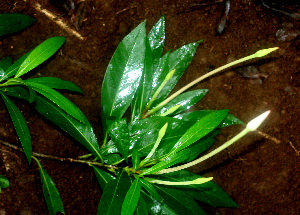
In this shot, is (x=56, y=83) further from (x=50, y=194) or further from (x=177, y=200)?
(x=177, y=200)

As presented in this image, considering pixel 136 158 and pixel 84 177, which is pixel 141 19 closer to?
pixel 136 158

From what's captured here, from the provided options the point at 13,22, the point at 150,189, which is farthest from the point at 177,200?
the point at 13,22

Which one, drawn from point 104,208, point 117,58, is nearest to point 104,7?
point 117,58

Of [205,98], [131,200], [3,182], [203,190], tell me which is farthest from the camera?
[205,98]

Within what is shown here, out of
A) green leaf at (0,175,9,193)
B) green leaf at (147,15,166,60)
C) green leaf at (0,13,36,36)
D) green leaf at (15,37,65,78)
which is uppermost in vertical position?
green leaf at (0,13,36,36)

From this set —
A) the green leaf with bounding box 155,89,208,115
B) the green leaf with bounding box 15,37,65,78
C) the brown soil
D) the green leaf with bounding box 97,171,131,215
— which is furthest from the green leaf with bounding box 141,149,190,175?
the green leaf with bounding box 15,37,65,78

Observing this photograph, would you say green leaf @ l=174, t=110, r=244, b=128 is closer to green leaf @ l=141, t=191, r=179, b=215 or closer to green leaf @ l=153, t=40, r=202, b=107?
green leaf @ l=153, t=40, r=202, b=107
